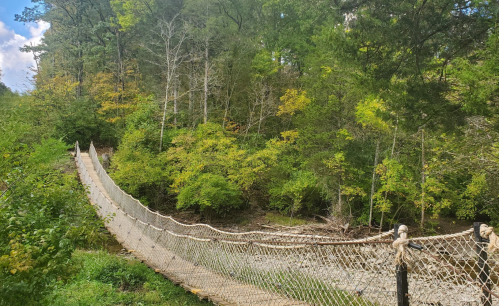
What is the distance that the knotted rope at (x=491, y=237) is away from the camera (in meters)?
1.69

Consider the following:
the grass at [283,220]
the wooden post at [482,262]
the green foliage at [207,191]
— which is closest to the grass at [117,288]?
the wooden post at [482,262]

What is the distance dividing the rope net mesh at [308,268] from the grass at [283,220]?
5823 mm

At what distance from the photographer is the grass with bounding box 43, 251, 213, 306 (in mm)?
4289

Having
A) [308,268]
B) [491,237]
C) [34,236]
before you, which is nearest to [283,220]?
[308,268]

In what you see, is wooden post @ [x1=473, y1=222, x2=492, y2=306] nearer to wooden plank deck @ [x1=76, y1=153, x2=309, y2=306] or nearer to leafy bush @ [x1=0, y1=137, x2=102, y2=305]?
wooden plank deck @ [x1=76, y1=153, x2=309, y2=306]

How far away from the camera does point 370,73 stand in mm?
5320

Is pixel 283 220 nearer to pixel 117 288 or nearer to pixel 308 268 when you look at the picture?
pixel 117 288

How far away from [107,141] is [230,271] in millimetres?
16673

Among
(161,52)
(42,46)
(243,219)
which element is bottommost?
(243,219)

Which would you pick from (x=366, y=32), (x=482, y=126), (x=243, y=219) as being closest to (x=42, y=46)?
(x=243, y=219)

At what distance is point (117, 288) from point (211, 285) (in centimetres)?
203

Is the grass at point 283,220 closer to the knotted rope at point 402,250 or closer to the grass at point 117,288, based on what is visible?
the grass at point 117,288

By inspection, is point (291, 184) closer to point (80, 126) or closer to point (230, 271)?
point (230, 271)

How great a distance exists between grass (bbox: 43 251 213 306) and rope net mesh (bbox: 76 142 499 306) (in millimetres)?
376
